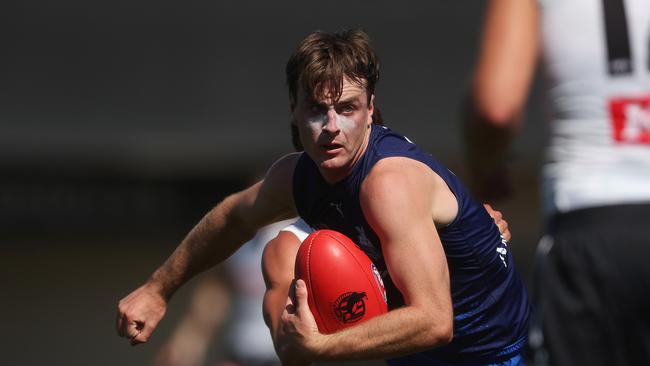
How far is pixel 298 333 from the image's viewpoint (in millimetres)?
4117

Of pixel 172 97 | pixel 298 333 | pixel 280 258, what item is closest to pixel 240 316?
pixel 280 258

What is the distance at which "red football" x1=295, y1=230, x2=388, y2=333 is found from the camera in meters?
4.27

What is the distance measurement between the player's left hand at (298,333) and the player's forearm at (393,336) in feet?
0.19

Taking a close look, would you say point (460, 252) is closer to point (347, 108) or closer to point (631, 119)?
point (347, 108)

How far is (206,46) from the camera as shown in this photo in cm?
1231

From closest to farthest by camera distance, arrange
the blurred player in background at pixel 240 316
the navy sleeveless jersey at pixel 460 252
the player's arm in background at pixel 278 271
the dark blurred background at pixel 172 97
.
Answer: the navy sleeveless jersey at pixel 460 252 → the player's arm in background at pixel 278 271 → the blurred player in background at pixel 240 316 → the dark blurred background at pixel 172 97

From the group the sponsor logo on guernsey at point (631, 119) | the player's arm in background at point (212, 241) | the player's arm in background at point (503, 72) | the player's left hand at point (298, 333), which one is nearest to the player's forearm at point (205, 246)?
the player's arm in background at point (212, 241)

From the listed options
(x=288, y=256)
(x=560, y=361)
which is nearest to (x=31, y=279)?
(x=288, y=256)

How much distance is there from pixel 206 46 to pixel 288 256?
7.08 metres

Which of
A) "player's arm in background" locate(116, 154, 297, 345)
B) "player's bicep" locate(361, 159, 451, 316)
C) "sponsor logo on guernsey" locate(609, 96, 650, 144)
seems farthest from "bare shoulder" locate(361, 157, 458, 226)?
"sponsor logo on guernsey" locate(609, 96, 650, 144)

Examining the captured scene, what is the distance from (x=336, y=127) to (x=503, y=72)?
4.40 feet

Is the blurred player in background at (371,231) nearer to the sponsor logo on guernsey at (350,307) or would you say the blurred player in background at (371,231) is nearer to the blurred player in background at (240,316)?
the sponsor logo on guernsey at (350,307)

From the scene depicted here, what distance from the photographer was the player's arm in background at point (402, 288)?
396 cm

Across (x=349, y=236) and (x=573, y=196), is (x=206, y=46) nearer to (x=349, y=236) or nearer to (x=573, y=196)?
(x=349, y=236)
